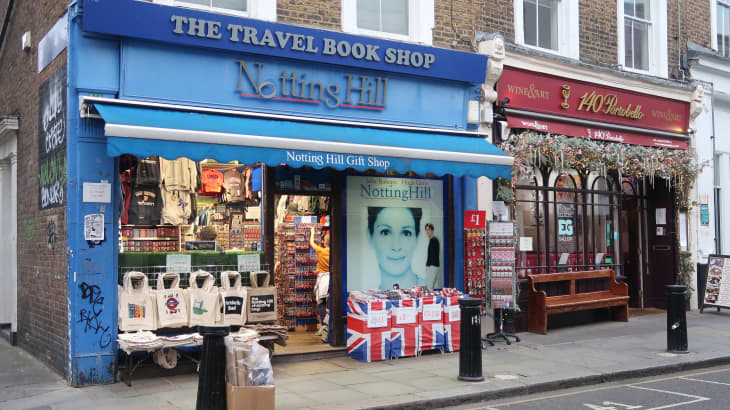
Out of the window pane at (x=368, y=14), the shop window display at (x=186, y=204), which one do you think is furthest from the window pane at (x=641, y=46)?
the shop window display at (x=186, y=204)

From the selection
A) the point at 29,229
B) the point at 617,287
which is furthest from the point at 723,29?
the point at 29,229

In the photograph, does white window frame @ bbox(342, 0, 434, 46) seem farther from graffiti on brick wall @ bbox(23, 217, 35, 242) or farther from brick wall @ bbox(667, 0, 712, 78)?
brick wall @ bbox(667, 0, 712, 78)

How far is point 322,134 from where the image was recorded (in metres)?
9.22

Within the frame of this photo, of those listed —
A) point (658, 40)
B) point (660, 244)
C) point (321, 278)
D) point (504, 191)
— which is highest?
point (658, 40)

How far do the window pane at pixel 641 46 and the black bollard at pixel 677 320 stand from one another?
6.31 m

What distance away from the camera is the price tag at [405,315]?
984 centimetres

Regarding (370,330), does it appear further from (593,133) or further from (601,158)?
(593,133)

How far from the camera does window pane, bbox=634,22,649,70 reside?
1455 cm

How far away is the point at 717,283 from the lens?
1431 centimetres

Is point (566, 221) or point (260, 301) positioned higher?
point (566, 221)

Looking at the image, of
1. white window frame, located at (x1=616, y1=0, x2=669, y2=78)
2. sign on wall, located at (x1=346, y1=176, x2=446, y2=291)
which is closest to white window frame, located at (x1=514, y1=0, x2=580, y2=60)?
white window frame, located at (x1=616, y1=0, x2=669, y2=78)

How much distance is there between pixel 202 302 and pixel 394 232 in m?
3.32

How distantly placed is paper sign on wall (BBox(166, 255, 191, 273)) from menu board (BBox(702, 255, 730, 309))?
1100 centimetres

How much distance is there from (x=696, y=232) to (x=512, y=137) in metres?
6.05
